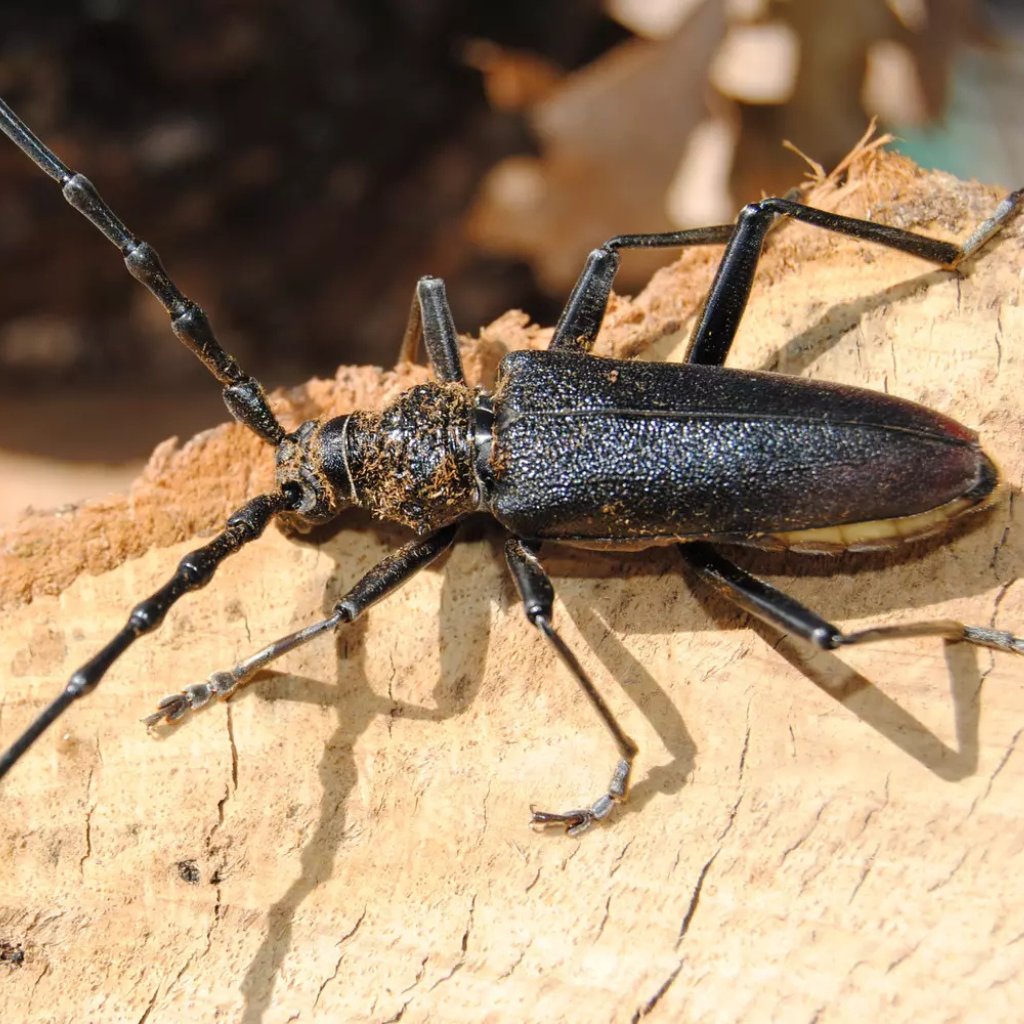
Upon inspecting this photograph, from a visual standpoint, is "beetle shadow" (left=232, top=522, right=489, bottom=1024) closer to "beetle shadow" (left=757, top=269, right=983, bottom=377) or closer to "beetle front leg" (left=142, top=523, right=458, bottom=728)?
"beetle front leg" (left=142, top=523, right=458, bottom=728)

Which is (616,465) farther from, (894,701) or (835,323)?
(894,701)

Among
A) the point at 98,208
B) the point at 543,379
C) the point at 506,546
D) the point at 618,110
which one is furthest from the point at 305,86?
the point at 506,546

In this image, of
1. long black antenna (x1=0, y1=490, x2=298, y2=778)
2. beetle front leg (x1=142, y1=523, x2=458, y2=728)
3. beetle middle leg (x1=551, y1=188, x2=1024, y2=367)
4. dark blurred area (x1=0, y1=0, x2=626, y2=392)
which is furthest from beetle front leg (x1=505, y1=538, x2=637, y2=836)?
dark blurred area (x1=0, y1=0, x2=626, y2=392)

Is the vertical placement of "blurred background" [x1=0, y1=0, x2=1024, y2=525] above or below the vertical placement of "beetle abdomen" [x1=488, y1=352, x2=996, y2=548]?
above

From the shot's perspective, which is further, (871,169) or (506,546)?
(871,169)

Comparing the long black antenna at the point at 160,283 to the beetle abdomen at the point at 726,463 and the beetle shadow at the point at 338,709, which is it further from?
the beetle abdomen at the point at 726,463

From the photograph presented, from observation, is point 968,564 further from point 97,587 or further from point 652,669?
point 97,587

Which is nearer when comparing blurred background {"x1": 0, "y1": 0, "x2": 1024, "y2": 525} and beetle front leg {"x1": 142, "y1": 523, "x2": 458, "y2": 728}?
beetle front leg {"x1": 142, "y1": 523, "x2": 458, "y2": 728}
